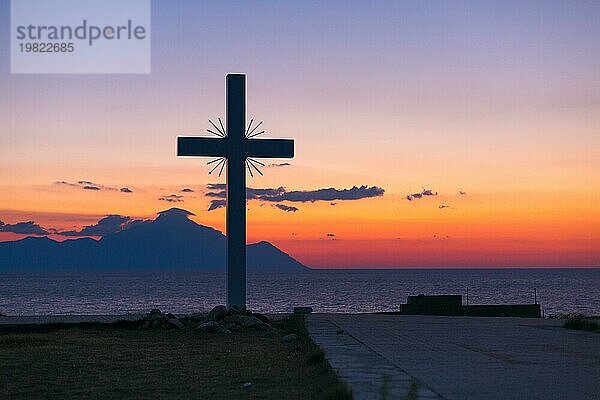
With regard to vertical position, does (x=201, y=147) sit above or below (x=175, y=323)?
above

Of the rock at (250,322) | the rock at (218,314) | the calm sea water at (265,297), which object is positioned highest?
the rock at (218,314)

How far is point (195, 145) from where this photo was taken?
2130cm

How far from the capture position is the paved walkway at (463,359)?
9836 millimetres

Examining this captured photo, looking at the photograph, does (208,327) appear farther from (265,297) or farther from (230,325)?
A: (265,297)

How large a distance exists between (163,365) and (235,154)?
891cm

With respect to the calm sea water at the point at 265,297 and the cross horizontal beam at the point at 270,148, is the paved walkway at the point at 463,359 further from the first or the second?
the calm sea water at the point at 265,297

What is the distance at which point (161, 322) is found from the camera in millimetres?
20000

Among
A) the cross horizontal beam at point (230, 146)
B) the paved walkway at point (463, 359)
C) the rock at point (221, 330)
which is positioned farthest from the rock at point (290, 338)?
the cross horizontal beam at point (230, 146)

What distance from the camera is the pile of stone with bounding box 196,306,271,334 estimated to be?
18.7 m

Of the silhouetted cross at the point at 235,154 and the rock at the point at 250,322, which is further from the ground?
the silhouetted cross at the point at 235,154

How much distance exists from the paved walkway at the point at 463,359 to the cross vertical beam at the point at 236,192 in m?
2.07

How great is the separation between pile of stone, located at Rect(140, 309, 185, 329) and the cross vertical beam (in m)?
1.85

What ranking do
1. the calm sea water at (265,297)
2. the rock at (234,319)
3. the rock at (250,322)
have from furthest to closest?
1. the calm sea water at (265,297)
2. the rock at (234,319)
3. the rock at (250,322)

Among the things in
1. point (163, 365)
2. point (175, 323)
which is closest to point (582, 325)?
point (175, 323)
